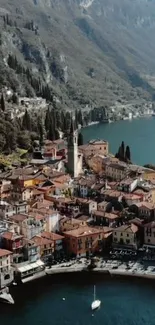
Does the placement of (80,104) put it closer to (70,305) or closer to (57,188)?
(57,188)

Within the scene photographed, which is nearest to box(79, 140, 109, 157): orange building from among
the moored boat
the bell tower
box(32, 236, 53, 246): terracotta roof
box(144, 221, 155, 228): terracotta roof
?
the bell tower

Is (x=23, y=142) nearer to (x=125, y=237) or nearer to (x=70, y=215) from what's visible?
(x=70, y=215)

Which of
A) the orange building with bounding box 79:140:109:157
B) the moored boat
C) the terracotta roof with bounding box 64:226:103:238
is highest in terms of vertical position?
the orange building with bounding box 79:140:109:157

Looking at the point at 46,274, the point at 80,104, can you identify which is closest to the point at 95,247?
the point at 46,274

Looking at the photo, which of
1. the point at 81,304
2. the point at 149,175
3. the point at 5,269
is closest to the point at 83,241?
the point at 5,269

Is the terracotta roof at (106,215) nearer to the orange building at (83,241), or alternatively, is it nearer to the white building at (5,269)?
the orange building at (83,241)

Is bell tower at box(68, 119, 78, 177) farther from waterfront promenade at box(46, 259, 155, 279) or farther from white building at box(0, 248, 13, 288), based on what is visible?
white building at box(0, 248, 13, 288)

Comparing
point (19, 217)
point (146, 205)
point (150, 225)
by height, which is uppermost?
point (19, 217)
